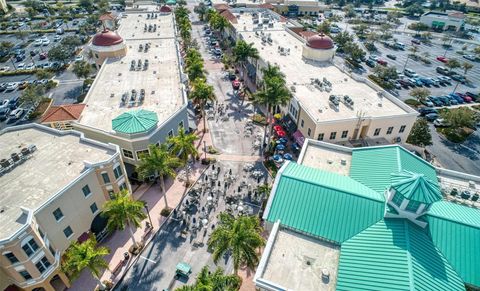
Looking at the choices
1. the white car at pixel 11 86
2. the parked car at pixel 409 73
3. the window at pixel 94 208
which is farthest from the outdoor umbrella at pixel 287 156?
the white car at pixel 11 86

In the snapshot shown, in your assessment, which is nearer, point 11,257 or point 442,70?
point 11,257

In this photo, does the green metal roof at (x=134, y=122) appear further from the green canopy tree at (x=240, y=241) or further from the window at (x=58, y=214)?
the green canopy tree at (x=240, y=241)

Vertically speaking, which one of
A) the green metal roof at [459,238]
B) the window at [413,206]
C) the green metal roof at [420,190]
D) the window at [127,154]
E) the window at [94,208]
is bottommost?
the window at [94,208]

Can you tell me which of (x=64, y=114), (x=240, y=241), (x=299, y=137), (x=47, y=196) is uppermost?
(x=64, y=114)

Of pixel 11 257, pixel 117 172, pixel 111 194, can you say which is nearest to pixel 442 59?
pixel 117 172

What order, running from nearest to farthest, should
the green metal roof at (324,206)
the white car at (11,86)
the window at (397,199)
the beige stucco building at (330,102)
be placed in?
the window at (397,199), the green metal roof at (324,206), the beige stucco building at (330,102), the white car at (11,86)

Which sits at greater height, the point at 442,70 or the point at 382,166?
the point at 382,166

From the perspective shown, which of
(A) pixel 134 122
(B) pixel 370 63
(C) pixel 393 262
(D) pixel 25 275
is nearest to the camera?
(C) pixel 393 262

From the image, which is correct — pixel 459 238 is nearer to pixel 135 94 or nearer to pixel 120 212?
pixel 120 212
